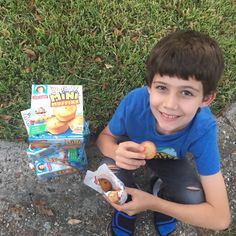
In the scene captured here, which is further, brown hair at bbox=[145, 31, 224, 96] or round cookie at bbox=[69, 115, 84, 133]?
round cookie at bbox=[69, 115, 84, 133]

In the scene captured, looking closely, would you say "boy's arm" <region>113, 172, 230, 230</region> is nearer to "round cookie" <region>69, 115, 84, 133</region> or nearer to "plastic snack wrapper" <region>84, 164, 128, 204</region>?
"plastic snack wrapper" <region>84, 164, 128, 204</region>

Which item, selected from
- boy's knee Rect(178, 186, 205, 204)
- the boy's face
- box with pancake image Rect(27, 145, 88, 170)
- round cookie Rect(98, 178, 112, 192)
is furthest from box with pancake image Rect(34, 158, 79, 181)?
the boy's face

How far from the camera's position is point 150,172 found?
9.80ft

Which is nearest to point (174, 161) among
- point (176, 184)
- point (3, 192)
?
point (176, 184)

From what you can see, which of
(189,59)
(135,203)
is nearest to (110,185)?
(135,203)

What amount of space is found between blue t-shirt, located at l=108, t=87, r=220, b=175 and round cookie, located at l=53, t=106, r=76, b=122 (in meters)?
0.28

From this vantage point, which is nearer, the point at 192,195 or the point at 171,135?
the point at 171,135

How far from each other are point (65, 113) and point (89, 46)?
1.22m

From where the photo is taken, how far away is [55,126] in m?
2.34

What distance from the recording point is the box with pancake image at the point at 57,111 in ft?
7.71

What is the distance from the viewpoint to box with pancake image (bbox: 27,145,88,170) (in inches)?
99.6

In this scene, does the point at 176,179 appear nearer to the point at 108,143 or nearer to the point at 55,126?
the point at 108,143

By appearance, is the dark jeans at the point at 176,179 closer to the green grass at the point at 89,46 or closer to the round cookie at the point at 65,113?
the round cookie at the point at 65,113

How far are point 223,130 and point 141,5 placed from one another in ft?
4.93
